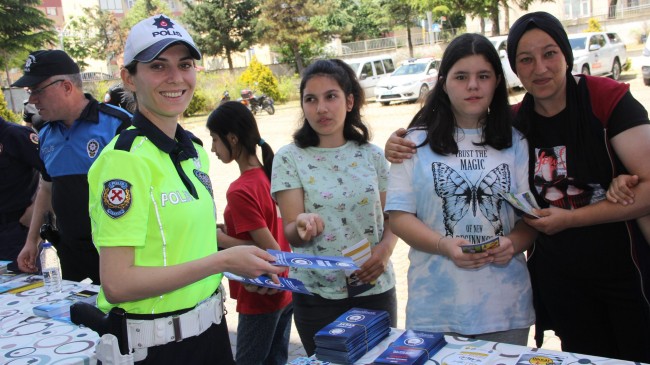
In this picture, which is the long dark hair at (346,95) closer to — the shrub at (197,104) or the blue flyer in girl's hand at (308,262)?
the blue flyer in girl's hand at (308,262)

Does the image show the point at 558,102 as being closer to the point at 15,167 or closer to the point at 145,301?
the point at 145,301

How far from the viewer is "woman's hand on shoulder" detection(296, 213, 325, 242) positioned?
8.39ft

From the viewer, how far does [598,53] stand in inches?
738

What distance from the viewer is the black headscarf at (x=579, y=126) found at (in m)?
2.41

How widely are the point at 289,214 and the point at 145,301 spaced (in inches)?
38.9

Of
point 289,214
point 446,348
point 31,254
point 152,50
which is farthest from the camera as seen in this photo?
point 31,254

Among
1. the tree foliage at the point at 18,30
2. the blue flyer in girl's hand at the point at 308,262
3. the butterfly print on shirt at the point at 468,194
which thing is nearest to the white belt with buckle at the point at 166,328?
the blue flyer in girl's hand at the point at 308,262

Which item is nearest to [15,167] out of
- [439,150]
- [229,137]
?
[229,137]

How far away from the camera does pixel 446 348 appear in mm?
2150

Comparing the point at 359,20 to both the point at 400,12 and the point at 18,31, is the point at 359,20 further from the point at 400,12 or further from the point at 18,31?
the point at 18,31

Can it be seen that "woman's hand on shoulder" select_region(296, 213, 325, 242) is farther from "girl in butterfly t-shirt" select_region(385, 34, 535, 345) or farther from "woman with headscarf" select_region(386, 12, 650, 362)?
"woman with headscarf" select_region(386, 12, 650, 362)

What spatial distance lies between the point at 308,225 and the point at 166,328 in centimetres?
78

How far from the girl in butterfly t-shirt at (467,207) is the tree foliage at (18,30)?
33735 mm

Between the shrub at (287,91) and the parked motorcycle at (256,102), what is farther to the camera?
the shrub at (287,91)
